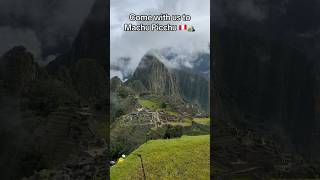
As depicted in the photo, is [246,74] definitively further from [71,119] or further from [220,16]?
[71,119]

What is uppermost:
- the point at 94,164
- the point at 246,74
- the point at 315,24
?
the point at 315,24

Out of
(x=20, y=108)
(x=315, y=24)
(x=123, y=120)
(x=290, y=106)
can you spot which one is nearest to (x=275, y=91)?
(x=290, y=106)

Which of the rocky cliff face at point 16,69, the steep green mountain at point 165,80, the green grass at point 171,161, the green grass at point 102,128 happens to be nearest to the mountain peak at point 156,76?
the steep green mountain at point 165,80

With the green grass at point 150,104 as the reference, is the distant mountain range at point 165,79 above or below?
above

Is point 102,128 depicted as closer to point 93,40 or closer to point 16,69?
point 93,40

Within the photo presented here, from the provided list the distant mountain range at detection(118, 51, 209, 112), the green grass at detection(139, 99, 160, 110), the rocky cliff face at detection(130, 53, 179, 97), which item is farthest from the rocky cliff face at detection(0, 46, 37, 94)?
the green grass at detection(139, 99, 160, 110)

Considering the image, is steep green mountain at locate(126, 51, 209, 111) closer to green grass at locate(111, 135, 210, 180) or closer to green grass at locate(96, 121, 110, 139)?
green grass at locate(111, 135, 210, 180)

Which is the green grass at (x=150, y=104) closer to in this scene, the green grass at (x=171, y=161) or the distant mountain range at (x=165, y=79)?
the distant mountain range at (x=165, y=79)

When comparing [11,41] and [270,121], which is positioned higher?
[11,41]

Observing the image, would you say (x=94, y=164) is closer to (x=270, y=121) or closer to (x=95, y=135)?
(x=95, y=135)
